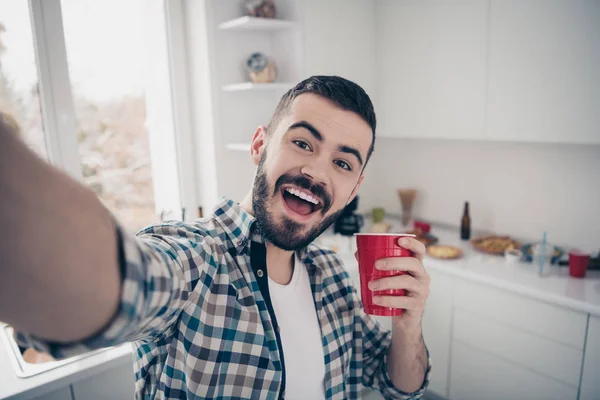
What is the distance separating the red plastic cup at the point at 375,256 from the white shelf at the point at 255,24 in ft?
5.37

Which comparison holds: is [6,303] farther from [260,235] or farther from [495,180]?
[495,180]

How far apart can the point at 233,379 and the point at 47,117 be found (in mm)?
1619

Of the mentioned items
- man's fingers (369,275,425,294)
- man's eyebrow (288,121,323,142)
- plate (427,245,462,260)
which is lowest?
plate (427,245,462,260)

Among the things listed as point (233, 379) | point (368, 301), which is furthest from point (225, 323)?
point (368, 301)

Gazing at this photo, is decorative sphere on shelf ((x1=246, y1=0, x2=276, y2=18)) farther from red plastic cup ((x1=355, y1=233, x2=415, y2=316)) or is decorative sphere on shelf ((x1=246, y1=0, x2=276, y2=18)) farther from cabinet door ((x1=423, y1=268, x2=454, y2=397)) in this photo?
red plastic cup ((x1=355, y1=233, x2=415, y2=316))

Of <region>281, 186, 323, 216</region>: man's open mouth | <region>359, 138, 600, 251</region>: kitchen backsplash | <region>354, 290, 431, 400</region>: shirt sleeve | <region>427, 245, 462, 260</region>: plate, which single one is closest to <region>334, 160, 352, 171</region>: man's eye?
Result: <region>281, 186, 323, 216</region>: man's open mouth

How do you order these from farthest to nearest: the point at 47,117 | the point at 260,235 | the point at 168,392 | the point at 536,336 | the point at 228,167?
the point at 228,167 → the point at 47,117 → the point at 536,336 → the point at 260,235 → the point at 168,392

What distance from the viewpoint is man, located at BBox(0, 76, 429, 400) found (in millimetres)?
318

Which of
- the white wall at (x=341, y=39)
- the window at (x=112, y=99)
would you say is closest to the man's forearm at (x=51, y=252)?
the window at (x=112, y=99)

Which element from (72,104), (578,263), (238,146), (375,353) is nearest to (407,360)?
(375,353)

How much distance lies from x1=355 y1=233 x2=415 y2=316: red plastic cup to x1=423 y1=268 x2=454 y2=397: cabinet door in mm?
1282

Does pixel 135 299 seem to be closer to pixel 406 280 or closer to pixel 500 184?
pixel 406 280

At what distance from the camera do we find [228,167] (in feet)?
7.55

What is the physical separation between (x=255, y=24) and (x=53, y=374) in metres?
1.78
